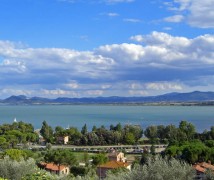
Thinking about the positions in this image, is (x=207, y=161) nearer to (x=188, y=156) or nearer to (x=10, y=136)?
(x=188, y=156)

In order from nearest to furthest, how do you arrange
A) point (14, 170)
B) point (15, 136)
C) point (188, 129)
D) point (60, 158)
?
1. point (14, 170)
2. point (60, 158)
3. point (15, 136)
4. point (188, 129)

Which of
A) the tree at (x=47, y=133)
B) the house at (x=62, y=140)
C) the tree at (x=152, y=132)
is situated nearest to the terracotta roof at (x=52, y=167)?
the house at (x=62, y=140)

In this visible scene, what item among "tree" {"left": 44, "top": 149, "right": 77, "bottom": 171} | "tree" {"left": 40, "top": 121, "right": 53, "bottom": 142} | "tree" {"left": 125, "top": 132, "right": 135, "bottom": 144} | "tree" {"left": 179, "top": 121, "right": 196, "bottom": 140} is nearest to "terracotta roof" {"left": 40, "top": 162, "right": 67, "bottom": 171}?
"tree" {"left": 44, "top": 149, "right": 77, "bottom": 171}

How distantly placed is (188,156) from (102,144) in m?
23.3

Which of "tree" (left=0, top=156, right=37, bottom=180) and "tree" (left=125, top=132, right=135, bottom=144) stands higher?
"tree" (left=0, top=156, right=37, bottom=180)

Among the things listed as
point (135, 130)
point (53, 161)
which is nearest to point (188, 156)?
point (53, 161)

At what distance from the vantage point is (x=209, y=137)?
47250mm

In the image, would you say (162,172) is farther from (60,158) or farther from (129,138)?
(129,138)

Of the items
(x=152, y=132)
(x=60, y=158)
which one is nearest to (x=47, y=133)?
(x=152, y=132)

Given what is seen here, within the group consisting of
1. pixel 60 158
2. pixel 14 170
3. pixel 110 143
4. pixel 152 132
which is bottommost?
pixel 110 143

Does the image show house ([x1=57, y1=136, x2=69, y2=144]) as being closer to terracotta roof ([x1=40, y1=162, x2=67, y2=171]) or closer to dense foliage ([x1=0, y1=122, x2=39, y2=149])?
dense foliage ([x1=0, y1=122, x2=39, y2=149])

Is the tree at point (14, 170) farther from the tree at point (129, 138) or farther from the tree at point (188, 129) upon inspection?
the tree at point (129, 138)

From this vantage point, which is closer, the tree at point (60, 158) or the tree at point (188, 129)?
the tree at point (60, 158)

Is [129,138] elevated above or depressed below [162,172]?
below
